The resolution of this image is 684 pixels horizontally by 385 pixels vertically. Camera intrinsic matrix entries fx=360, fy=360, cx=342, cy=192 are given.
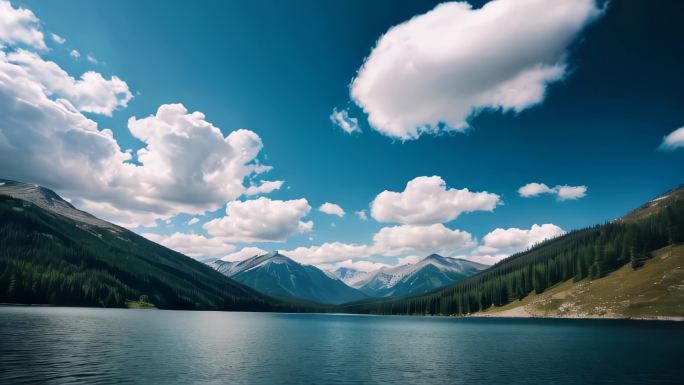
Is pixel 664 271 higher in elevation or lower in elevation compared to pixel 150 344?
higher

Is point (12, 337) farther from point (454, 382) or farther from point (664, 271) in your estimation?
point (664, 271)

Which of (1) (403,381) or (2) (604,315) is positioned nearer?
(1) (403,381)

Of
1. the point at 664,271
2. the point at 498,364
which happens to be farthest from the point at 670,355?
the point at 664,271

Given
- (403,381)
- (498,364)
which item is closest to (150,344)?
(403,381)

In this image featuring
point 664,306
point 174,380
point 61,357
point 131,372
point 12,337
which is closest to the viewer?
point 174,380

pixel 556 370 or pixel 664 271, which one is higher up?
pixel 664 271

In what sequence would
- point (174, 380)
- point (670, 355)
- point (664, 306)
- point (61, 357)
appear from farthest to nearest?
1. point (664, 306)
2. point (670, 355)
3. point (61, 357)
4. point (174, 380)

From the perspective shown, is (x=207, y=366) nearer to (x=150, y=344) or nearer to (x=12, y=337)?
(x=150, y=344)

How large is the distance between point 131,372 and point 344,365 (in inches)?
1114

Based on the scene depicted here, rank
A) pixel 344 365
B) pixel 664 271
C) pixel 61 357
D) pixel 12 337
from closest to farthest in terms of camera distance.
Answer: pixel 61 357 < pixel 344 365 < pixel 12 337 < pixel 664 271

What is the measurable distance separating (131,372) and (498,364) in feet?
168

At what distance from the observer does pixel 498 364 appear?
5588 cm

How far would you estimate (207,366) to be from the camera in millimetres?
50000

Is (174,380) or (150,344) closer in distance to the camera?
(174,380)
